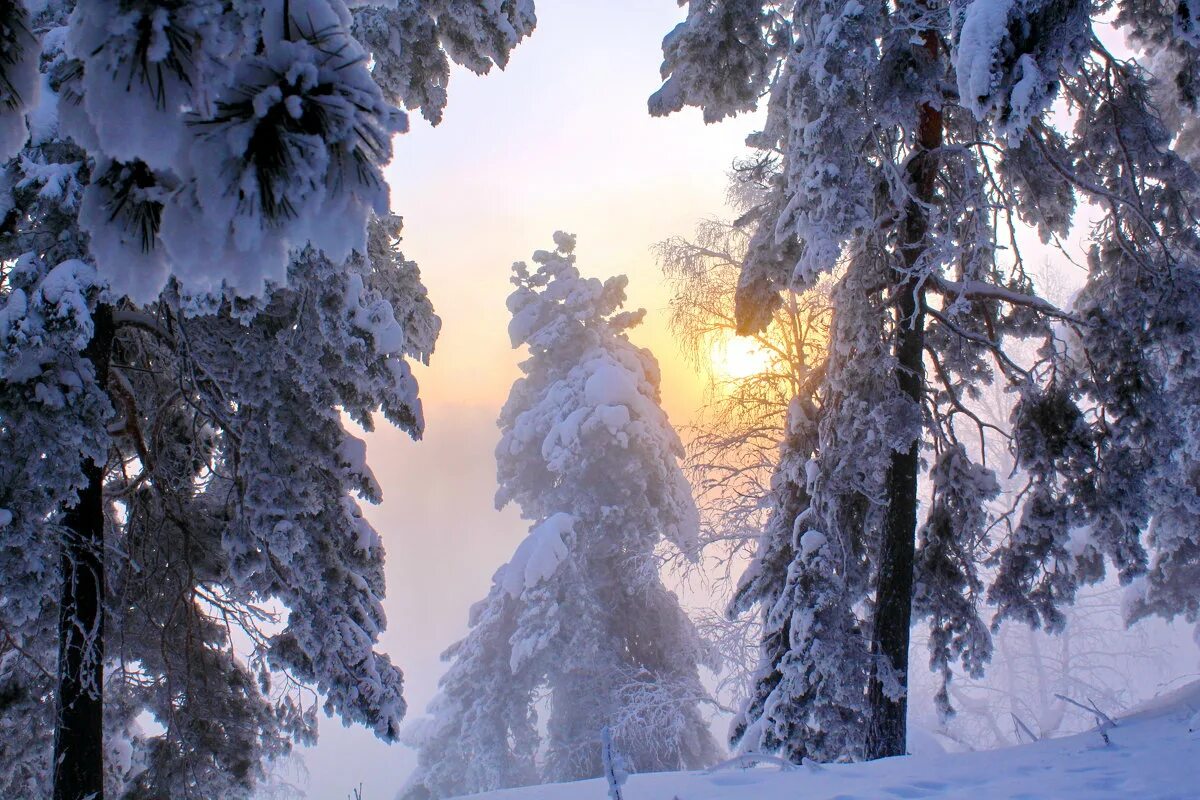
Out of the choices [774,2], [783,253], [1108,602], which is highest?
[774,2]

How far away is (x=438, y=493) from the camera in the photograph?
93000mm

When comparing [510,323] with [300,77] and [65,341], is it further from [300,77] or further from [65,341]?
[300,77]

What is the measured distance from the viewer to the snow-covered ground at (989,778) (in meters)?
4.12

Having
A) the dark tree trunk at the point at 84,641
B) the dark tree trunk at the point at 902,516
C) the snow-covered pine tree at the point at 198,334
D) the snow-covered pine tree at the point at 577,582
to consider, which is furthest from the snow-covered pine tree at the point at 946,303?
the snow-covered pine tree at the point at 577,582

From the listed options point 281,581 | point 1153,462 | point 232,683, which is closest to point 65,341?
point 281,581

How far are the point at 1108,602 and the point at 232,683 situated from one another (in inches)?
1120

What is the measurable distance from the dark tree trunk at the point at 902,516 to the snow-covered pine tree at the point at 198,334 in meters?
4.22

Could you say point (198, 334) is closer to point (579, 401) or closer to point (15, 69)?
point (15, 69)

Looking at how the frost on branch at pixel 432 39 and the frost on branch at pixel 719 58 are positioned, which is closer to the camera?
the frost on branch at pixel 432 39

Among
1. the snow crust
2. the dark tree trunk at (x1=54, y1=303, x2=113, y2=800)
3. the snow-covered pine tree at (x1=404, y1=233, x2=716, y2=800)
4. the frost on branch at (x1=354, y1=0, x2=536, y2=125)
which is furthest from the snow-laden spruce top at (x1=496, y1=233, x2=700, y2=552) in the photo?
the dark tree trunk at (x1=54, y1=303, x2=113, y2=800)

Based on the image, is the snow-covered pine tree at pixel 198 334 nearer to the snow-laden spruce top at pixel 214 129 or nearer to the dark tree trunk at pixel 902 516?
the snow-laden spruce top at pixel 214 129

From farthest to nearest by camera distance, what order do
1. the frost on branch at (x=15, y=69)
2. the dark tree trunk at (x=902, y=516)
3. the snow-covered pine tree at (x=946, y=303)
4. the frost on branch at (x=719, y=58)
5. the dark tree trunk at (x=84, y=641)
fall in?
the frost on branch at (x=719, y=58) < the dark tree trunk at (x=902, y=516) < the snow-covered pine tree at (x=946, y=303) < the dark tree trunk at (x=84, y=641) < the frost on branch at (x=15, y=69)

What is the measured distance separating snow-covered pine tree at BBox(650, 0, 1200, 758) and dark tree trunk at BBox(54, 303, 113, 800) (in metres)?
6.15

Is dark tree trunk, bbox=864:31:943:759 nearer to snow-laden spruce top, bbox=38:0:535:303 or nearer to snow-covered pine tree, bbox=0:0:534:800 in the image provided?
snow-covered pine tree, bbox=0:0:534:800
